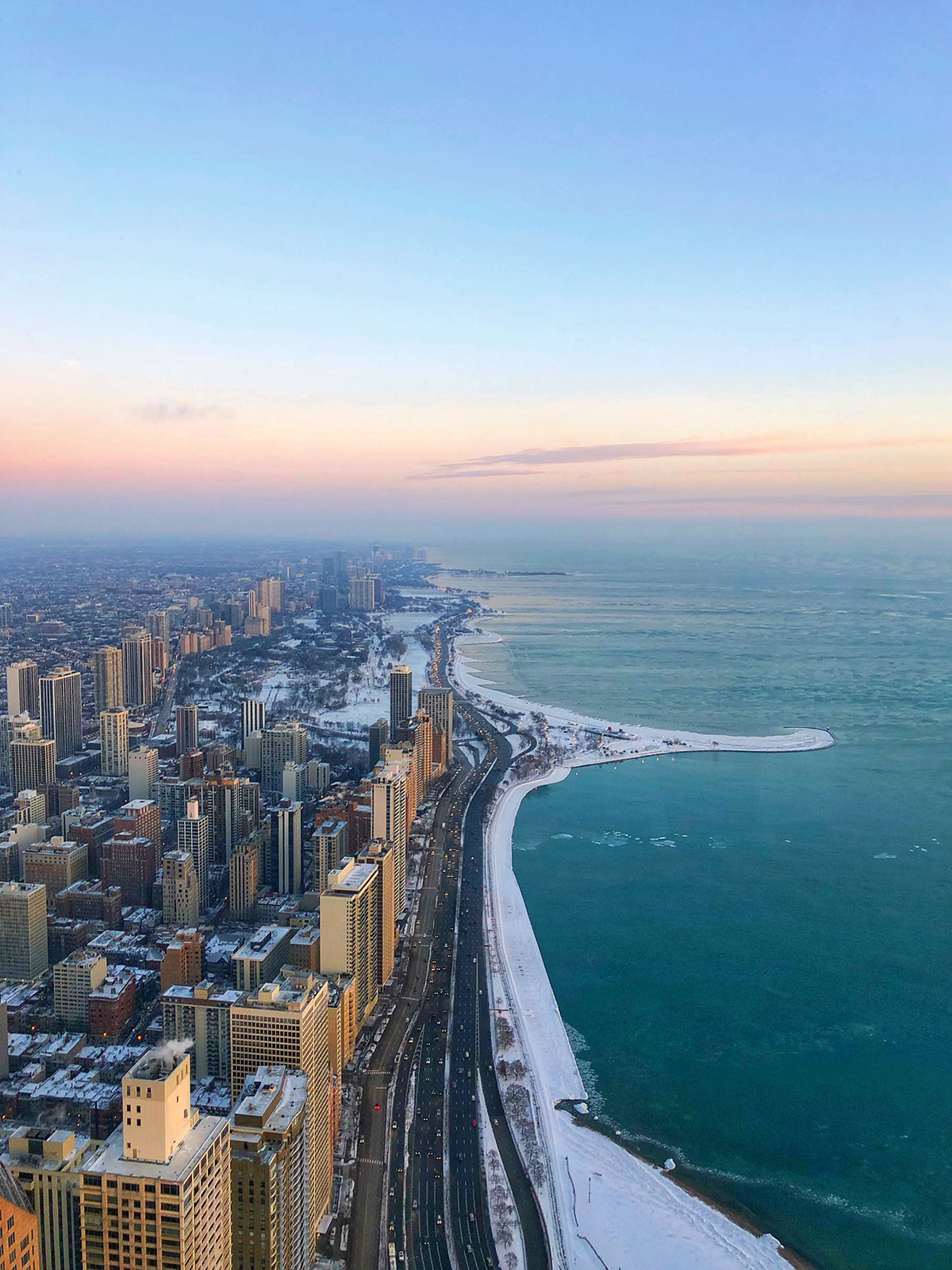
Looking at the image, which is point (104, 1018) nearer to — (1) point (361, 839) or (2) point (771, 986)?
(1) point (361, 839)

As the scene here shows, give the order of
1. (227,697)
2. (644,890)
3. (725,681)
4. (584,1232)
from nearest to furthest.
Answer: (584,1232), (644,890), (227,697), (725,681)

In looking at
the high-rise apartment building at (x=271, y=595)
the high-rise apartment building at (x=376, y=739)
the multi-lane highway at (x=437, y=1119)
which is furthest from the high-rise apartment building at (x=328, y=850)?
the high-rise apartment building at (x=271, y=595)

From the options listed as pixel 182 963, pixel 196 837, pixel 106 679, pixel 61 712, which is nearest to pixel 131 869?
pixel 196 837

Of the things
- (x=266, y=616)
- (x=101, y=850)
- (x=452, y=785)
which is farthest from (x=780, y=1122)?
(x=266, y=616)

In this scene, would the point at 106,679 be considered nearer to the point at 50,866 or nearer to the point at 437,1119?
the point at 50,866

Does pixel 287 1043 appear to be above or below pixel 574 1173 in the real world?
above

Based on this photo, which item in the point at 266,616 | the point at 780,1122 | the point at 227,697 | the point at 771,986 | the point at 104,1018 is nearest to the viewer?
the point at 780,1122
